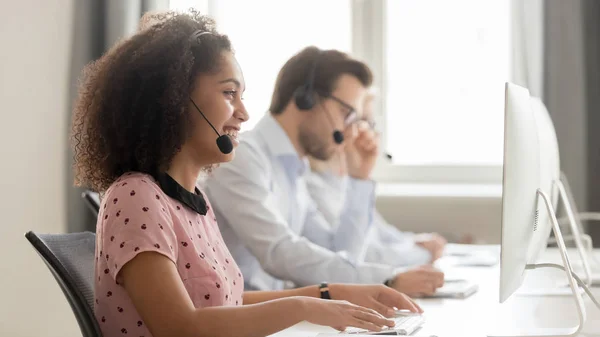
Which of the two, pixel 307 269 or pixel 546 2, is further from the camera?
pixel 546 2

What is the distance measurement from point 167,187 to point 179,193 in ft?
0.08

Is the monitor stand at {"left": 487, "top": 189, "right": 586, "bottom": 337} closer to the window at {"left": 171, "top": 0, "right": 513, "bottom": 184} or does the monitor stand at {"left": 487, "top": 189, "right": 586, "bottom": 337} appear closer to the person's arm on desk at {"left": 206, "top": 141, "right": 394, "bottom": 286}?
the person's arm on desk at {"left": 206, "top": 141, "right": 394, "bottom": 286}

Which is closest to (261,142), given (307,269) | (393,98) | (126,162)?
(307,269)

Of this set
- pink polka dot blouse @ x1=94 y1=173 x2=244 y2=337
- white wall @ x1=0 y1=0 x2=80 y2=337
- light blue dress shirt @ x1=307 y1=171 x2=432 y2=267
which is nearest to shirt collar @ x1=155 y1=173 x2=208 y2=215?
pink polka dot blouse @ x1=94 y1=173 x2=244 y2=337

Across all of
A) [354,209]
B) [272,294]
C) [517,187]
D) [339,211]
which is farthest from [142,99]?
[339,211]

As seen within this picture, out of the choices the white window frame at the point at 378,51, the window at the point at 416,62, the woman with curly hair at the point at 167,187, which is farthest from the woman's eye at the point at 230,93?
the white window frame at the point at 378,51

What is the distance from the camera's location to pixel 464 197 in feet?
10.1

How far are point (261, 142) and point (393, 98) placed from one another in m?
1.48

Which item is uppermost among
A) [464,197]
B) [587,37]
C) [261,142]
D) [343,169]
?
[587,37]

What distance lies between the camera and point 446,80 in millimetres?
3400

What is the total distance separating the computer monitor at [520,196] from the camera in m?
1.14

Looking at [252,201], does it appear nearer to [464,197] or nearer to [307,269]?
[307,269]

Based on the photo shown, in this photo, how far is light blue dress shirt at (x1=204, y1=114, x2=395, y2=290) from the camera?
5.95ft

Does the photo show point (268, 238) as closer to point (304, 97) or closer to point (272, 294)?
point (272, 294)
